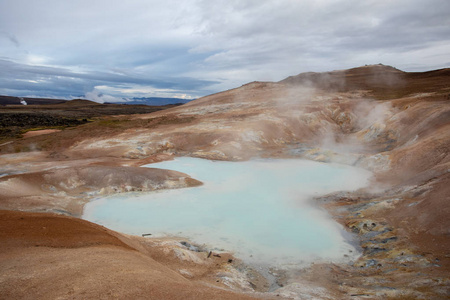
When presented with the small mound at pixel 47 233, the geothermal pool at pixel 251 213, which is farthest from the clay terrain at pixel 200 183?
the geothermal pool at pixel 251 213

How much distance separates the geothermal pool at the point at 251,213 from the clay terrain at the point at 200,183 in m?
1.17

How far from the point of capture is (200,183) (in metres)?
24.6

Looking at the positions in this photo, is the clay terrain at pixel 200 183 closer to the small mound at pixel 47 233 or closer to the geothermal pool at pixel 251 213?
the small mound at pixel 47 233

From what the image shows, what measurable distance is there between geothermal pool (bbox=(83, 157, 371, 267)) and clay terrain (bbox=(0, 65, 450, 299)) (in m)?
1.17

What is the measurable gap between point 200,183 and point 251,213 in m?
7.04

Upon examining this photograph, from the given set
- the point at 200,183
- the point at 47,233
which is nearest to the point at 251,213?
the point at 200,183

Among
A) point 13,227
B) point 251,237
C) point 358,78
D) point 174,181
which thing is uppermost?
point 358,78

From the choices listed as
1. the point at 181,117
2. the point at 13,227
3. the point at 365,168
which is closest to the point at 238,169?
the point at 365,168

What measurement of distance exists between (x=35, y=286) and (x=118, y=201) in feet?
47.8

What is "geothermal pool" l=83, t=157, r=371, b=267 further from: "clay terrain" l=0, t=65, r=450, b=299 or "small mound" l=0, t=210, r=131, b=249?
"small mound" l=0, t=210, r=131, b=249

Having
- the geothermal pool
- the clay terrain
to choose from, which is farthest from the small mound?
the geothermal pool

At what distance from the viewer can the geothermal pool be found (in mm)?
14883

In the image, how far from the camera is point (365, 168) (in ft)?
89.0

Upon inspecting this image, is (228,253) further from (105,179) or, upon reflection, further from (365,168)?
(365,168)
